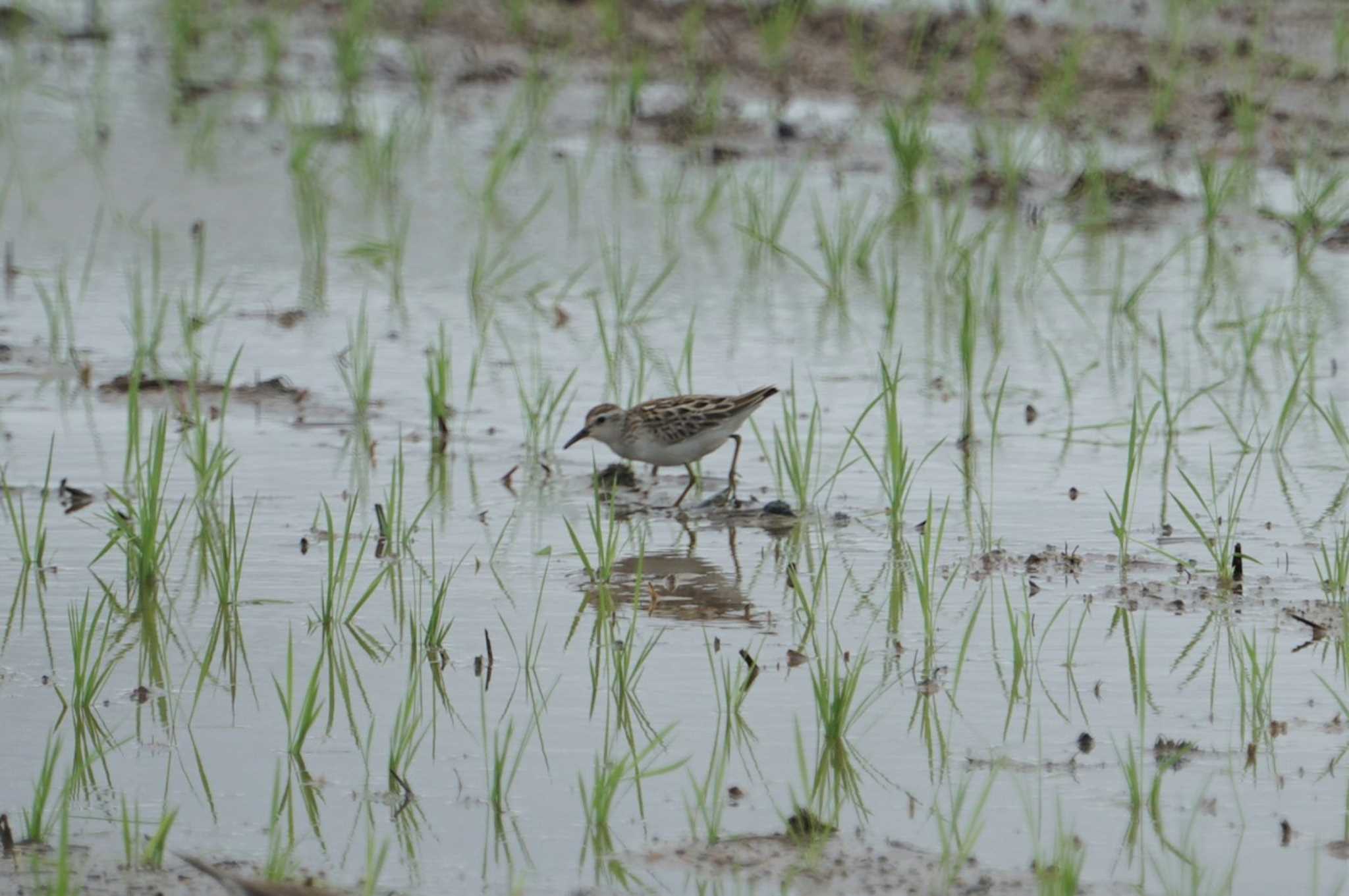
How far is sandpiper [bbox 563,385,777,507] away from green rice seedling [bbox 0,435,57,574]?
1.86 metres

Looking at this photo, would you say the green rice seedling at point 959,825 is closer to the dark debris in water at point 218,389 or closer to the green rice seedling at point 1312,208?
the dark debris in water at point 218,389

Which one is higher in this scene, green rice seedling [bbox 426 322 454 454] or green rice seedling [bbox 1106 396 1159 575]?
green rice seedling [bbox 426 322 454 454]

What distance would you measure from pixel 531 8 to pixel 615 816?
12.0m

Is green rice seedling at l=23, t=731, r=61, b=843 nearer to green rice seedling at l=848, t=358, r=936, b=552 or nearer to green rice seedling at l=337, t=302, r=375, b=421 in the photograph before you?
green rice seedling at l=848, t=358, r=936, b=552

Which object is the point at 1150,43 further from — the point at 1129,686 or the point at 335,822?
the point at 335,822

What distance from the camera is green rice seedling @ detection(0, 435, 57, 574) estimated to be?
617 centimetres

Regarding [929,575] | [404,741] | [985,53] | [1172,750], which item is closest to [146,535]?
[404,741]

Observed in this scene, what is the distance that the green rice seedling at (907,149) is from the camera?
1119cm

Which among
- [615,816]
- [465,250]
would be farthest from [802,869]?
[465,250]

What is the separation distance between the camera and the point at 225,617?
584 centimetres

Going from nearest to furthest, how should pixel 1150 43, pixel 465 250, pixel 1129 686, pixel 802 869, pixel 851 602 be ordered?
1. pixel 802 869
2. pixel 1129 686
3. pixel 851 602
4. pixel 465 250
5. pixel 1150 43

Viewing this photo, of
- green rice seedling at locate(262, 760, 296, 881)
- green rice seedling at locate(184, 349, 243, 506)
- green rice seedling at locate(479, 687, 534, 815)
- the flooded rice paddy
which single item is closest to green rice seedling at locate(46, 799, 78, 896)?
the flooded rice paddy

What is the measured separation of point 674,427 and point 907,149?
4.41m

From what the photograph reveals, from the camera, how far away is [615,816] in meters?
4.62
